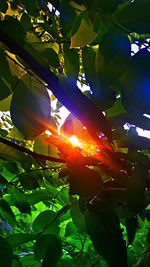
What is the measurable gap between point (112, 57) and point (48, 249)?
0.40 m

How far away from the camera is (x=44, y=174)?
3.26 feet

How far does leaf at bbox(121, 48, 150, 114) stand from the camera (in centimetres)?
45

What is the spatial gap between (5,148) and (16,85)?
0.12 m

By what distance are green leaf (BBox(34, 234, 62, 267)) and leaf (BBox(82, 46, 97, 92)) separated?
0.34 metres

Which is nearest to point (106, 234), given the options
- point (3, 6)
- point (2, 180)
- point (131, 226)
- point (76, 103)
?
point (131, 226)

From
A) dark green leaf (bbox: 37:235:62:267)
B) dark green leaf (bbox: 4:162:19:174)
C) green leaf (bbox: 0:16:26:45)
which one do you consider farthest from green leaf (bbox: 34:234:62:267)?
green leaf (bbox: 0:16:26:45)

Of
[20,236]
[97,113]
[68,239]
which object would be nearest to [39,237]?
[20,236]

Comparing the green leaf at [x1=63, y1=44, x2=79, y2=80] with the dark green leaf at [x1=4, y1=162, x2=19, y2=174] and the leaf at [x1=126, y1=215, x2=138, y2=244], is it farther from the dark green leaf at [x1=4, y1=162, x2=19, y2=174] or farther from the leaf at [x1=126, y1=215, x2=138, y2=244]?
the dark green leaf at [x1=4, y1=162, x2=19, y2=174]

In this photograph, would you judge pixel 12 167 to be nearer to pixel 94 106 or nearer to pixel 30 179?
pixel 30 179

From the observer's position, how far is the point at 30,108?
0.55m

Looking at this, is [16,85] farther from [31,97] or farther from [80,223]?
[80,223]

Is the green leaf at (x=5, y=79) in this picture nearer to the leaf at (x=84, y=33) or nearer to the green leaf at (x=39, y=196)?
the leaf at (x=84, y=33)

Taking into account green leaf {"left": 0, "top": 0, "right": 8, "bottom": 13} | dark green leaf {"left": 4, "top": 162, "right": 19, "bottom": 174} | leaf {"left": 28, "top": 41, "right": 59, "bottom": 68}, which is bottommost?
dark green leaf {"left": 4, "top": 162, "right": 19, "bottom": 174}

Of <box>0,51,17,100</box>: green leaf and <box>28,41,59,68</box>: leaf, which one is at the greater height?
<box>28,41,59,68</box>: leaf
